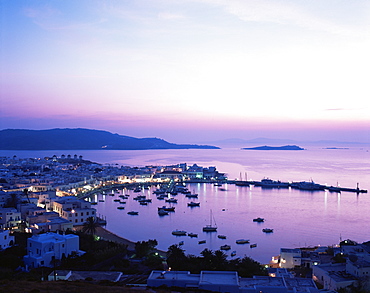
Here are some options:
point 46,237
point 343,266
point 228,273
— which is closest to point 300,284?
point 228,273

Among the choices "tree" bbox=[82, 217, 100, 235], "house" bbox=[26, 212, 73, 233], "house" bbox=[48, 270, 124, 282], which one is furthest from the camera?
"house" bbox=[26, 212, 73, 233]

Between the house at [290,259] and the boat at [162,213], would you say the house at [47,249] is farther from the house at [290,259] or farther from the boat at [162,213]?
the boat at [162,213]

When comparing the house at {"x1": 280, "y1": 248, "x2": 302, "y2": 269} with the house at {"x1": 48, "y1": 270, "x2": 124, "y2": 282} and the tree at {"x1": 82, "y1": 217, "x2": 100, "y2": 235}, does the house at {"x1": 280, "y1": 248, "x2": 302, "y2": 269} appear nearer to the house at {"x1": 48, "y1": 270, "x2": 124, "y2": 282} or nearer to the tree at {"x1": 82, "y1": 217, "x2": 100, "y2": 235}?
the house at {"x1": 48, "y1": 270, "x2": 124, "y2": 282}

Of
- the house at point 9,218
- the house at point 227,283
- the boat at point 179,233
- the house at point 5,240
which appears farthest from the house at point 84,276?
the boat at point 179,233

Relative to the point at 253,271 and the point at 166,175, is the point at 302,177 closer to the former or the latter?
the point at 166,175

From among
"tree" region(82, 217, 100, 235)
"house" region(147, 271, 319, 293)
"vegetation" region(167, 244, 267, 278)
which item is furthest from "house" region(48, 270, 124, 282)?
"tree" region(82, 217, 100, 235)

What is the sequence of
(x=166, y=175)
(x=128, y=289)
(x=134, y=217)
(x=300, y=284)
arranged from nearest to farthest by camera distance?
1. (x=128, y=289)
2. (x=300, y=284)
3. (x=134, y=217)
4. (x=166, y=175)

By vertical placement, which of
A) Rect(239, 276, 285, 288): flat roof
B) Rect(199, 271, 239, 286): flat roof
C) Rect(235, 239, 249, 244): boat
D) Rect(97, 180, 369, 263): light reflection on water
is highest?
Rect(199, 271, 239, 286): flat roof
